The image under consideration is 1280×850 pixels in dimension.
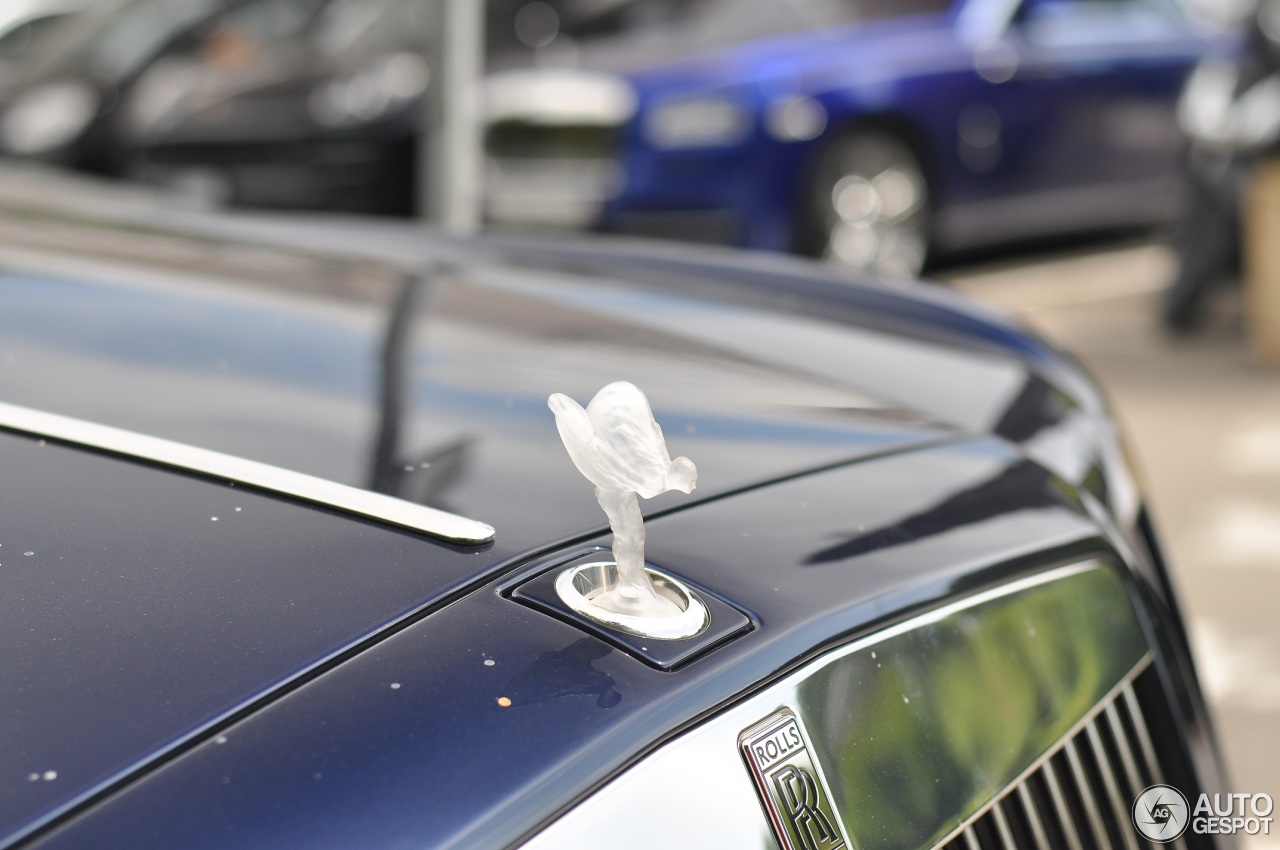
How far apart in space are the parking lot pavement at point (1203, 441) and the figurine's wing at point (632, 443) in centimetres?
121

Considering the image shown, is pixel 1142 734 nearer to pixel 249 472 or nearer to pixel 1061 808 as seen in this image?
pixel 1061 808

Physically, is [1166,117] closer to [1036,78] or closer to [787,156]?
[1036,78]

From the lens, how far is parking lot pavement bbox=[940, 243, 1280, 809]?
2867 mm

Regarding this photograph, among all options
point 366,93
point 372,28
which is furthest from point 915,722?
point 372,28

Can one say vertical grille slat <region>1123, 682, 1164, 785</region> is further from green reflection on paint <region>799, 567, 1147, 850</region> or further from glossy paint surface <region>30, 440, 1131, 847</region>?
glossy paint surface <region>30, 440, 1131, 847</region>

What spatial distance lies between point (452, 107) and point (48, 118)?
3458 millimetres

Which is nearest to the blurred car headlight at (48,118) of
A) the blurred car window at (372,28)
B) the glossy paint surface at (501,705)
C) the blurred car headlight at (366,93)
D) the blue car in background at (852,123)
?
the blurred car window at (372,28)

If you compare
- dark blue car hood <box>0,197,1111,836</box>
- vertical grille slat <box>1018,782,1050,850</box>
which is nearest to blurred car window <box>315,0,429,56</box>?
dark blue car hood <box>0,197,1111,836</box>

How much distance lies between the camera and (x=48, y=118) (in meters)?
7.02

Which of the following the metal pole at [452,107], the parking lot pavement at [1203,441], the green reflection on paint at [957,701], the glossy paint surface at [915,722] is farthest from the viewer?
the metal pole at [452,107]

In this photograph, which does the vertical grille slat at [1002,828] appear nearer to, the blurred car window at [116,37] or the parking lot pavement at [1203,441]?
the parking lot pavement at [1203,441]

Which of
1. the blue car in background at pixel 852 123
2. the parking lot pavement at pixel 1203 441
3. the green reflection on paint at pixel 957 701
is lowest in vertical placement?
the parking lot pavement at pixel 1203 441
